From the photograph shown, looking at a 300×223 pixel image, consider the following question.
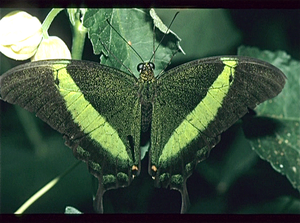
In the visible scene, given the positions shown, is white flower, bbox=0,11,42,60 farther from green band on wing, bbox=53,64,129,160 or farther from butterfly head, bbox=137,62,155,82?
butterfly head, bbox=137,62,155,82

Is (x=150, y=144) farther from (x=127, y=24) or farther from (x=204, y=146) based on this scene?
(x=127, y=24)

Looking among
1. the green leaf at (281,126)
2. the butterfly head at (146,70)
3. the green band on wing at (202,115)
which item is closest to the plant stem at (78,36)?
the butterfly head at (146,70)

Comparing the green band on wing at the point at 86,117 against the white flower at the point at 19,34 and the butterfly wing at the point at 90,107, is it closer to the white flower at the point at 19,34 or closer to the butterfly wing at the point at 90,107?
the butterfly wing at the point at 90,107

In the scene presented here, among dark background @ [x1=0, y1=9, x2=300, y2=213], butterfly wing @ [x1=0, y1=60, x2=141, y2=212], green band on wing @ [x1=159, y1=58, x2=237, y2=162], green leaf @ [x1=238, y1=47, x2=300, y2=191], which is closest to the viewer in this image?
butterfly wing @ [x1=0, y1=60, x2=141, y2=212]

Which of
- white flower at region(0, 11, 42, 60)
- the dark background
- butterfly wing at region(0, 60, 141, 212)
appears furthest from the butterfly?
the dark background

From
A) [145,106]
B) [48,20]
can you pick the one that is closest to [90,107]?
[145,106]

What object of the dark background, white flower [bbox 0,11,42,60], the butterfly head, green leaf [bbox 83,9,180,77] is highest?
white flower [bbox 0,11,42,60]

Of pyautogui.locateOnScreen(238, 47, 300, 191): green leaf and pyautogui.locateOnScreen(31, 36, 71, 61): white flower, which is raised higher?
pyautogui.locateOnScreen(31, 36, 71, 61): white flower

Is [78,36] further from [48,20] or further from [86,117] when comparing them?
[86,117]
